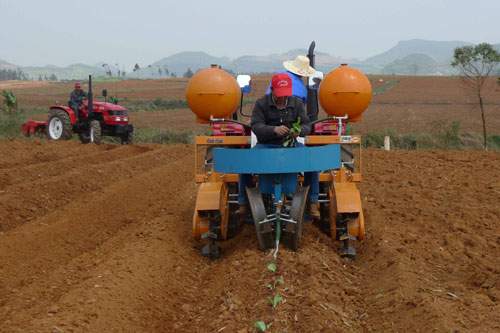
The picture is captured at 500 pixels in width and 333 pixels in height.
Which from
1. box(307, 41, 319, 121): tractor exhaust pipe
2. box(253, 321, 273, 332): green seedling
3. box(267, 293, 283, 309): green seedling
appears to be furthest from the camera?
box(307, 41, 319, 121): tractor exhaust pipe

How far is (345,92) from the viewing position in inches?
279

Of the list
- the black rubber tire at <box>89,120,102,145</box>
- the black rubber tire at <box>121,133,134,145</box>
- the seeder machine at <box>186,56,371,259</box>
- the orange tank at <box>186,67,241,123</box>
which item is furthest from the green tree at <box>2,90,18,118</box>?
the orange tank at <box>186,67,241,123</box>

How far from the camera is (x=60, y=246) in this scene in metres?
7.30

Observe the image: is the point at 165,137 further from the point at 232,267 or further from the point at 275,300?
the point at 275,300

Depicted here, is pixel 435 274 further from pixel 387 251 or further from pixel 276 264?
pixel 276 264

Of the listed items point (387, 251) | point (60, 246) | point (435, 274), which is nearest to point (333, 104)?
point (387, 251)

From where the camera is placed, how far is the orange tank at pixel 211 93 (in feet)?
22.9

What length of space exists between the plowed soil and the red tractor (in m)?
7.34

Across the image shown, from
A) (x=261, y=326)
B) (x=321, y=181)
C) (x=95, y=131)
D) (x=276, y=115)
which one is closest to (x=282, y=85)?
(x=276, y=115)

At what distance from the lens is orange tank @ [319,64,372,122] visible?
23.2ft

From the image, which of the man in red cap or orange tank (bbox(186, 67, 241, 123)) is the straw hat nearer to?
orange tank (bbox(186, 67, 241, 123))

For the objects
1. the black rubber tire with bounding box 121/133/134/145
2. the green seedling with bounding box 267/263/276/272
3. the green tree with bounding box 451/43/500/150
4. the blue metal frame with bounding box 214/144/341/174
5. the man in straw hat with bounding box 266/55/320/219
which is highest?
the green tree with bounding box 451/43/500/150

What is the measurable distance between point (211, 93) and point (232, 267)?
220 centimetres

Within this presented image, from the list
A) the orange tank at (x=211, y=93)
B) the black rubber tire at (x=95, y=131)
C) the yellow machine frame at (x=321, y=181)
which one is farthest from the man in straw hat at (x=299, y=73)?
the black rubber tire at (x=95, y=131)
